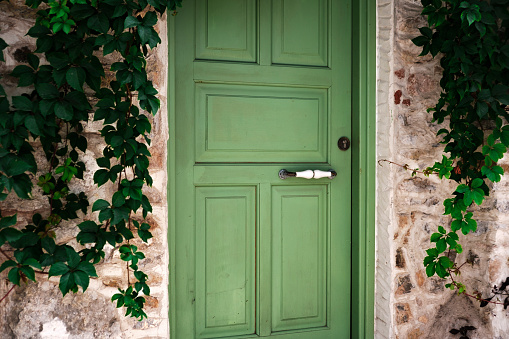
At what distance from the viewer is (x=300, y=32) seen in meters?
2.28

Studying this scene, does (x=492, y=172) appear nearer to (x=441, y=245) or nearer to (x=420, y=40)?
(x=441, y=245)

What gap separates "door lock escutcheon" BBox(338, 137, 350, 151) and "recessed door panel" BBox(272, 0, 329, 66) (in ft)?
1.38

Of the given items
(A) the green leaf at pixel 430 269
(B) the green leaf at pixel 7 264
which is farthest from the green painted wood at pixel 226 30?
(A) the green leaf at pixel 430 269

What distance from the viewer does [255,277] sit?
222 cm

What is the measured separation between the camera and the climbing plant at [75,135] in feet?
5.11

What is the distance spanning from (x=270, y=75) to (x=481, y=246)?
4.85ft

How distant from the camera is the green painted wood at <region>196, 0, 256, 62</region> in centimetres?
213

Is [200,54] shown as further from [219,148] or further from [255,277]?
[255,277]

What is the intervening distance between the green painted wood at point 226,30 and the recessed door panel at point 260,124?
0.55 feet

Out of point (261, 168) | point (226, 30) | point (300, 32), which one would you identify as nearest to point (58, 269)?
point (261, 168)

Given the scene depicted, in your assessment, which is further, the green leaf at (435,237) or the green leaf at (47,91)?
the green leaf at (435,237)

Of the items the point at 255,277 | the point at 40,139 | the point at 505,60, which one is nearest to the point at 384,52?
the point at 505,60

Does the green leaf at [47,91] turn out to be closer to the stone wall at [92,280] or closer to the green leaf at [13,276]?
the stone wall at [92,280]

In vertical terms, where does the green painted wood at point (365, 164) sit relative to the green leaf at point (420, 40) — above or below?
below
